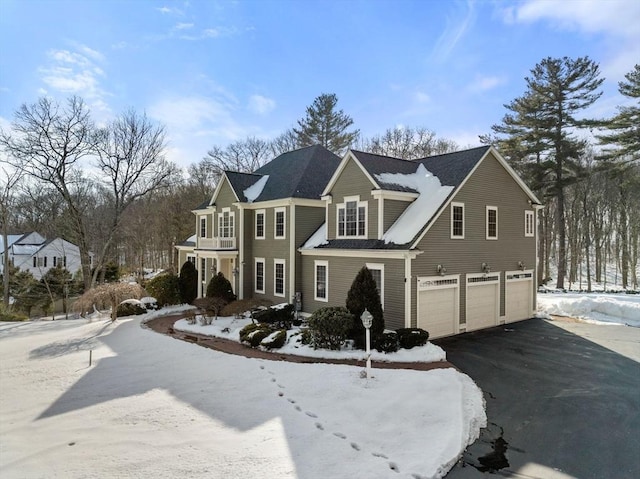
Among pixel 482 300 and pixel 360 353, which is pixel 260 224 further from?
pixel 482 300

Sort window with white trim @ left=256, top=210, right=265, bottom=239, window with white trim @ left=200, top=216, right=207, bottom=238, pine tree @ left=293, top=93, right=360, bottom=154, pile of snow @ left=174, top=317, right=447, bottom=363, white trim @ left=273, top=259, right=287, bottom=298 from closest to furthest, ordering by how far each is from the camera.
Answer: pile of snow @ left=174, top=317, right=447, bottom=363
white trim @ left=273, top=259, right=287, bottom=298
window with white trim @ left=256, top=210, right=265, bottom=239
window with white trim @ left=200, top=216, right=207, bottom=238
pine tree @ left=293, top=93, right=360, bottom=154

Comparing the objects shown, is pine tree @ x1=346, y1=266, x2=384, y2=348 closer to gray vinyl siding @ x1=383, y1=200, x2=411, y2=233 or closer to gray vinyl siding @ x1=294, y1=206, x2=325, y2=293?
gray vinyl siding @ x1=383, y1=200, x2=411, y2=233

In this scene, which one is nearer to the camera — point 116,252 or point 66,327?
point 66,327

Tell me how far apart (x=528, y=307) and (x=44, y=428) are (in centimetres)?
1973

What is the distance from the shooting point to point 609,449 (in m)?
7.27

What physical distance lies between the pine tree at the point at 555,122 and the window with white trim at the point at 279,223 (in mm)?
20915

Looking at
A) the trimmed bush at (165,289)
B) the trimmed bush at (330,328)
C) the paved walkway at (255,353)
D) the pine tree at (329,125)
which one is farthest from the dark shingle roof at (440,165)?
the pine tree at (329,125)

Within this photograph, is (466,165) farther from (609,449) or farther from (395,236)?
(609,449)

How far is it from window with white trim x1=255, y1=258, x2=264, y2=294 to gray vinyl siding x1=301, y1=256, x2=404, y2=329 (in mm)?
3266

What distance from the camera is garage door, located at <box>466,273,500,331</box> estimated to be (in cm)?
1697

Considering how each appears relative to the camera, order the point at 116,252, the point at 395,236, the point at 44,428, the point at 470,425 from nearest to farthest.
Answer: the point at 44,428 → the point at 470,425 → the point at 395,236 → the point at 116,252

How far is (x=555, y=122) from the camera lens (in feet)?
98.8

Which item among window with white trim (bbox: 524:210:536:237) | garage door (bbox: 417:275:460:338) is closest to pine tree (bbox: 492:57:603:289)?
window with white trim (bbox: 524:210:536:237)

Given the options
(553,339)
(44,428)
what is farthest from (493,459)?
(553,339)
